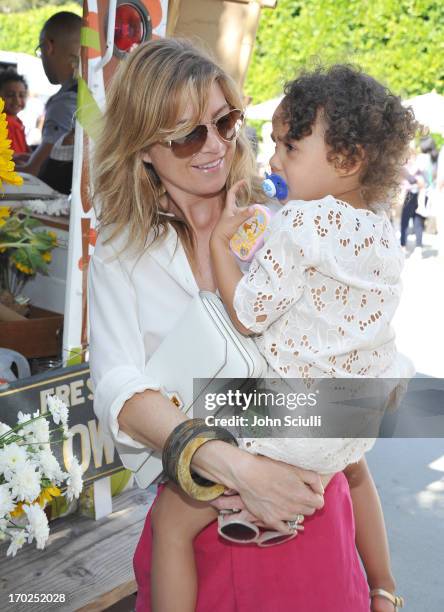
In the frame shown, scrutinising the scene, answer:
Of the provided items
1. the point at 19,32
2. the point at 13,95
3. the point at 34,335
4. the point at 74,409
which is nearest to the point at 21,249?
the point at 34,335

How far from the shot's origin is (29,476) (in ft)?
5.60

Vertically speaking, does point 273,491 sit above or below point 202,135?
below

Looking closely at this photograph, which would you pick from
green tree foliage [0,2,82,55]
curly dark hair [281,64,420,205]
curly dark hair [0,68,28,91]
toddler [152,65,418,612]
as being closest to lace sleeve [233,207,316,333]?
toddler [152,65,418,612]

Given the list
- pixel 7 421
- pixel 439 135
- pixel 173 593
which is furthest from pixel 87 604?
pixel 439 135

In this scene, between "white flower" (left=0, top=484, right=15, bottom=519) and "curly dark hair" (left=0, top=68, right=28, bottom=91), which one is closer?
"white flower" (left=0, top=484, right=15, bottom=519)

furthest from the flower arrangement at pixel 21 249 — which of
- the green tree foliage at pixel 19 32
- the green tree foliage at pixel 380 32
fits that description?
the green tree foliage at pixel 19 32

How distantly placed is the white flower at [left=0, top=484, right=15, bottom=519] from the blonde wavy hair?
583 mm

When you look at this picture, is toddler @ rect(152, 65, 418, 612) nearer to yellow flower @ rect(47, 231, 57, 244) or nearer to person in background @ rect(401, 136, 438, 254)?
yellow flower @ rect(47, 231, 57, 244)

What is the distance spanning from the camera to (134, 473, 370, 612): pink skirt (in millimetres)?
1787

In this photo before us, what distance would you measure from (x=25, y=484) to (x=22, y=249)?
2.23m

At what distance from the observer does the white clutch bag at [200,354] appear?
5.52 ft

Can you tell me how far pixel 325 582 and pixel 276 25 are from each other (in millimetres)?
15070

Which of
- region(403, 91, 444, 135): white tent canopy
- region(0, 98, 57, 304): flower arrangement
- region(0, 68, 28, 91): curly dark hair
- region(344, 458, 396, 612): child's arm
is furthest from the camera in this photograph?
region(403, 91, 444, 135): white tent canopy

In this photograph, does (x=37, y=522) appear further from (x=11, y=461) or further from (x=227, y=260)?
(x=227, y=260)
